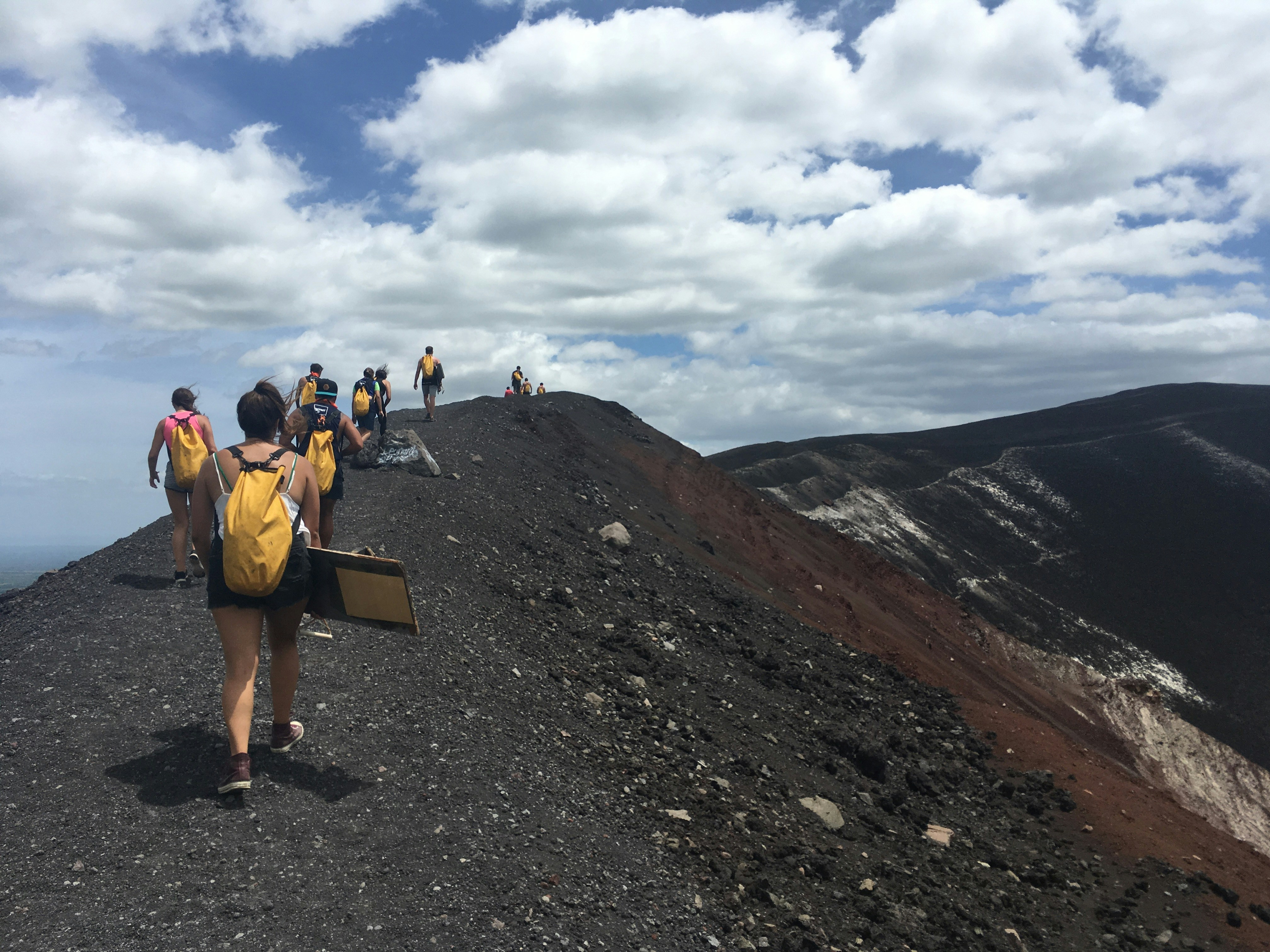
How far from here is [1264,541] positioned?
45594mm

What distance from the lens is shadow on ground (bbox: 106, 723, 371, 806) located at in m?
4.20

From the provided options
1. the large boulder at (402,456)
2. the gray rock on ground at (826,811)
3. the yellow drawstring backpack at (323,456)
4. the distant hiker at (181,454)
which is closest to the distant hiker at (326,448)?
the yellow drawstring backpack at (323,456)

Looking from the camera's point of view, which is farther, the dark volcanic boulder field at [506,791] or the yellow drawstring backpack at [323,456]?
the yellow drawstring backpack at [323,456]

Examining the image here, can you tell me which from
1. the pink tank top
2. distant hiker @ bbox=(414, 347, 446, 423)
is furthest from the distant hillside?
the pink tank top

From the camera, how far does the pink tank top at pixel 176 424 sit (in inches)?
305

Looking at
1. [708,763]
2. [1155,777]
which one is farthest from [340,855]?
[1155,777]

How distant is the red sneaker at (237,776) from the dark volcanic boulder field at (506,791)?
9cm

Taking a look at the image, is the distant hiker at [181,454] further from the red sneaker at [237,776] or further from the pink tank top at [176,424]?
the red sneaker at [237,776]

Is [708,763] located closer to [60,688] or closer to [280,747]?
[280,747]

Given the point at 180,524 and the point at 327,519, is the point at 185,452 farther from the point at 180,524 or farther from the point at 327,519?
the point at 327,519

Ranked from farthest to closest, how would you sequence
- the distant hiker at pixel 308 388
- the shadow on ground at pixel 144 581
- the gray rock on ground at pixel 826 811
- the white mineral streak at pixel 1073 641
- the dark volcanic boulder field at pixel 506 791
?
the white mineral streak at pixel 1073 641 → the distant hiker at pixel 308 388 → the shadow on ground at pixel 144 581 → the gray rock on ground at pixel 826 811 → the dark volcanic boulder field at pixel 506 791

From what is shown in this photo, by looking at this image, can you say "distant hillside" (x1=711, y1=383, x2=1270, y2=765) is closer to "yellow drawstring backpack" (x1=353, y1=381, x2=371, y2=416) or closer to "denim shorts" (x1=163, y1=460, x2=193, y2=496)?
"yellow drawstring backpack" (x1=353, y1=381, x2=371, y2=416)

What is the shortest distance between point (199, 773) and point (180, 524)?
14.4 ft

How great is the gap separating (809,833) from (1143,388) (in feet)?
259
